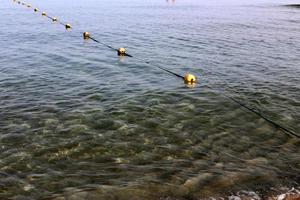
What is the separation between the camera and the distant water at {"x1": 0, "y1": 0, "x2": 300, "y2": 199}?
32.5 feet

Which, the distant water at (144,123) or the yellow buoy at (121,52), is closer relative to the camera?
the distant water at (144,123)

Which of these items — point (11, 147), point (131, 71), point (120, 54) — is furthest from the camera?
point (120, 54)

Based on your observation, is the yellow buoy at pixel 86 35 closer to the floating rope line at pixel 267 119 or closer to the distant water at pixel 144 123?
the distant water at pixel 144 123

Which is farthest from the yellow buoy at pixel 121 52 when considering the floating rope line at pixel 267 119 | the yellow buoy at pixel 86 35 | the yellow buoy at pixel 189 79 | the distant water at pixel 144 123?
the floating rope line at pixel 267 119

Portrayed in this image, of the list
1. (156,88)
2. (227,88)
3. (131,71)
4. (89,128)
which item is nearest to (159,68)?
(131,71)

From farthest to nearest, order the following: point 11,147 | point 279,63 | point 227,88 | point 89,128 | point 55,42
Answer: point 55,42
point 279,63
point 227,88
point 89,128
point 11,147

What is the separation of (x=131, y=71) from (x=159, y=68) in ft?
6.71

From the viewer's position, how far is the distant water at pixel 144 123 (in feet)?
32.5

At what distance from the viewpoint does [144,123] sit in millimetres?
14039

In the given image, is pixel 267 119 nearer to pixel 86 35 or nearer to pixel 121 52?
pixel 121 52

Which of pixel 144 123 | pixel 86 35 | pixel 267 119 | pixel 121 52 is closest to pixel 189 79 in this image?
pixel 267 119

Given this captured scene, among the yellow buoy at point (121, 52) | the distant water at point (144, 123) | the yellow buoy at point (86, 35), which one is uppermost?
the yellow buoy at point (86, 35)

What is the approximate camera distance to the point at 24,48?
1140 inches

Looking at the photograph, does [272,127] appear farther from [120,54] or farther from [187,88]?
[120,54]
